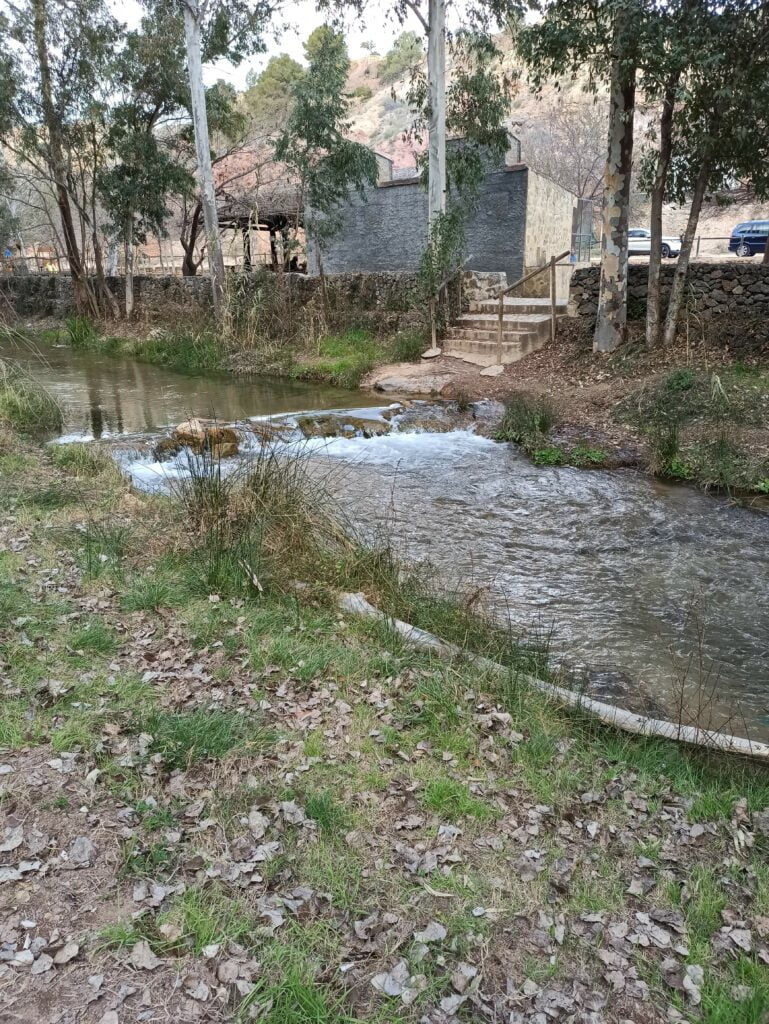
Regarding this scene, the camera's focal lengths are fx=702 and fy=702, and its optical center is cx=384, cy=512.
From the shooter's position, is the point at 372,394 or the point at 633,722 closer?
the point at 633,722

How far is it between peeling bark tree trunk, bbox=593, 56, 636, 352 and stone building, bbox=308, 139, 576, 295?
22.1 feet

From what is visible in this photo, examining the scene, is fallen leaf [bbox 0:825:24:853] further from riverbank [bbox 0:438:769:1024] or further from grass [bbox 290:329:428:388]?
grass [bbox 290:329:428:388]

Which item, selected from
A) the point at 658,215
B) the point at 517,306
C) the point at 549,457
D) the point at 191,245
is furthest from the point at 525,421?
the point at 191,245

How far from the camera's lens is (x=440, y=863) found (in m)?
2.88

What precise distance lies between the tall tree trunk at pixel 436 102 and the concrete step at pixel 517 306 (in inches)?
84.6

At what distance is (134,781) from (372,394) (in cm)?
1120

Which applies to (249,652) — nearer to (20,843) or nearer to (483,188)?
(20,843)

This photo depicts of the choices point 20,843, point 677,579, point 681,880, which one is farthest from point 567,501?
point 20,843

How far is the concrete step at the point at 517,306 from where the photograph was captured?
15.3m

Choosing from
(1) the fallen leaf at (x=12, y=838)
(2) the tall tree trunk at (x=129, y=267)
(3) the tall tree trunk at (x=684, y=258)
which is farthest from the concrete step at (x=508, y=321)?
(1) the fallen leaf at (x=12, y=838)

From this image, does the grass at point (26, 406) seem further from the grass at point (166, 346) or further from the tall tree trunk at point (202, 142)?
the tall tree trunk at point (202, 142)

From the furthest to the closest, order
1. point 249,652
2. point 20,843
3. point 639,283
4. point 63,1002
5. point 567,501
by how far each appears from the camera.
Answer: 1. point 639,283
2. point 567,501
3. point 249,652
4. point 20,843
5. point 63,1002

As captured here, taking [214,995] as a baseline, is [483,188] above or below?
above

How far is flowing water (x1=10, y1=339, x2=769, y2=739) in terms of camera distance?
476cm
